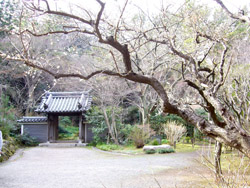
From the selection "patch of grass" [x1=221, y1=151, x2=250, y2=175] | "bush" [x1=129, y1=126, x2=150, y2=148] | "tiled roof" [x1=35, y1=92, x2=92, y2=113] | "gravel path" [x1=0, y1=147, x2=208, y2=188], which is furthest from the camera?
"tiled roof" [x1=35, y1=92, x2=92, y2=113]

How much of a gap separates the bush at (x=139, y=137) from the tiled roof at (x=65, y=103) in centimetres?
413

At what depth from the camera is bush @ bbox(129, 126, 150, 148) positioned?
13.0m

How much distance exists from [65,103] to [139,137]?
241 inches

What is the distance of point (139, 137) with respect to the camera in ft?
42.8

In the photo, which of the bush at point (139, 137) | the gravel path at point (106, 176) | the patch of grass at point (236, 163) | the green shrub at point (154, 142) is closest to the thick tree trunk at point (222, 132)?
the patch of grass at point (236, 163)

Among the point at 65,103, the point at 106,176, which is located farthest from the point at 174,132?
the point at 65,103

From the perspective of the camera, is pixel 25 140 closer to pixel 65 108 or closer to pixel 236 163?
pixel 65 108

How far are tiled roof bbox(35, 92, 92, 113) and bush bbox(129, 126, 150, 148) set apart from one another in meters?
4.13

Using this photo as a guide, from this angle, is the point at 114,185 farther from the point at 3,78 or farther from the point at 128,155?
the point at 3,78

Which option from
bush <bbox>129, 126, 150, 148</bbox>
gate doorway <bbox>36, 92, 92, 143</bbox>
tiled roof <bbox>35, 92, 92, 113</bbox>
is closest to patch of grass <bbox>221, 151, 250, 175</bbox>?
bush <bbox>129, 126, 150, 148</bbox>

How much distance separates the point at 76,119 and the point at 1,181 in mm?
17300

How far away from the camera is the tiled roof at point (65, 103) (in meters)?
16.3

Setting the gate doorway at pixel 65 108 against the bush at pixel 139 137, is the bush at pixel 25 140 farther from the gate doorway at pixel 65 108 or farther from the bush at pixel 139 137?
the bush at pixel 139 137

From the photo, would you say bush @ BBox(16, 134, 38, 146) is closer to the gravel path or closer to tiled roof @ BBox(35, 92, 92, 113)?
tiled roof @ BBox(35, 92, 92, 113)
